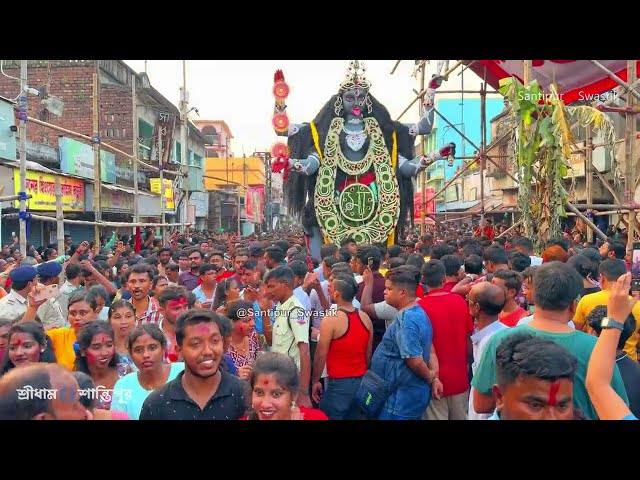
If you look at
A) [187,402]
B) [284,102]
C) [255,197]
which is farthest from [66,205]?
[255,197]

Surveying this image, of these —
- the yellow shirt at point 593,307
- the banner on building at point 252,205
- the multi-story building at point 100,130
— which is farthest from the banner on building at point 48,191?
the banner on building at point 252,205

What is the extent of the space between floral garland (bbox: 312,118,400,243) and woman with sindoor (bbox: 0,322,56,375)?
8045mm

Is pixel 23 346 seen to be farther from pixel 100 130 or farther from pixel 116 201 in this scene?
pixel 100 130

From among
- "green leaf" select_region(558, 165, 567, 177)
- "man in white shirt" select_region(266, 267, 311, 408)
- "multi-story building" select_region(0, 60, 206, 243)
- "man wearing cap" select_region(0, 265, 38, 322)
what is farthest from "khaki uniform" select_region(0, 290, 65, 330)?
"multi-story building" select_region(0, 60, 206, 243)

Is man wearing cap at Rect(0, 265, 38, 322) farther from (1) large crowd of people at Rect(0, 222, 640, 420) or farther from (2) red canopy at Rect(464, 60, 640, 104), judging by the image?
(2) red canopy at Rect(464, 60, 640, 104)

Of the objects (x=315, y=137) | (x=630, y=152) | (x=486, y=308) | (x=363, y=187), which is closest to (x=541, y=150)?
(x=630, y=152)

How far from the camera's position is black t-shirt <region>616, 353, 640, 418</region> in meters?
3.31

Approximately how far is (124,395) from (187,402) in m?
0.53

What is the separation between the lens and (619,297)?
261 cm

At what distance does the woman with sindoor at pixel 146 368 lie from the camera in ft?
11.3

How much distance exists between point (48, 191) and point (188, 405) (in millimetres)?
11168

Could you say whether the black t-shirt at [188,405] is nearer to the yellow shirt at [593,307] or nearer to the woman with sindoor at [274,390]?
the woman with sindoor at [274,390]

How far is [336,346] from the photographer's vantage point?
4.62 meters

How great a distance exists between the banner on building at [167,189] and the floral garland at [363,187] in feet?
27.8
